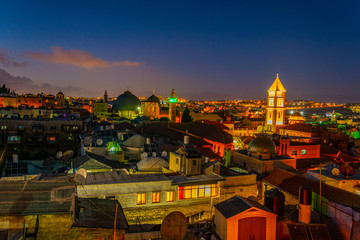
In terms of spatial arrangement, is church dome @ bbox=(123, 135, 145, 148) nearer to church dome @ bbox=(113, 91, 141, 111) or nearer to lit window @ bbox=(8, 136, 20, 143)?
Answer: lit window @ bbox=(8, 136, 20, 143)

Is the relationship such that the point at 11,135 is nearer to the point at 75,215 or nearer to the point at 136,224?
the point at 136,224

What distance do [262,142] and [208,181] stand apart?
10723mm

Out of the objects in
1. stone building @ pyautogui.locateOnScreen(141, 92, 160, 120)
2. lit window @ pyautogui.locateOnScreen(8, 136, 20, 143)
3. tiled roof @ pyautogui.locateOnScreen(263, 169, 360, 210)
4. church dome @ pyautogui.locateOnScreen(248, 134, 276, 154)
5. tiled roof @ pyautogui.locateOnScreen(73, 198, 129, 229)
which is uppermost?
stone building @ pyautogui.locateOnScreen(141, 92, 160, 120)

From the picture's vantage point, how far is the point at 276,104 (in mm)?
51469

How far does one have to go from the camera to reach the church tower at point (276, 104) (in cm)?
5141

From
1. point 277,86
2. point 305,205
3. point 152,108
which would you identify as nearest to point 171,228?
point 305,205

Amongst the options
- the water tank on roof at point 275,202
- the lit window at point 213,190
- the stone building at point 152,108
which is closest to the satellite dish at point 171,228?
the water tank on roof at point 275,202

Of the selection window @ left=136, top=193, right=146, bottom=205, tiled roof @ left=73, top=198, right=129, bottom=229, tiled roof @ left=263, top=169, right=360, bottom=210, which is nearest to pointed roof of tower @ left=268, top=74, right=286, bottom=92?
tiled roof @ left=263, top=169, right=360, bottom=210

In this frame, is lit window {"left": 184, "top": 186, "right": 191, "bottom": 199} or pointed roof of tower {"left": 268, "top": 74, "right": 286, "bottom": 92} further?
pointed roof of tower {"left": 268, "top": 74, "right": 286, "bottom": 92}

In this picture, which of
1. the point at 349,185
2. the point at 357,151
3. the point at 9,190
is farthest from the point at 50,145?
the point at 357,151

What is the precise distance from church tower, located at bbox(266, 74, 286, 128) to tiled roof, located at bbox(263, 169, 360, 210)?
33650 millimetres

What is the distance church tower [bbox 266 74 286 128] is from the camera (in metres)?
51.4

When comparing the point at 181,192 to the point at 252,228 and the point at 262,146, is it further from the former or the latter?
the point at 262,146

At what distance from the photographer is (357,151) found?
134ft
